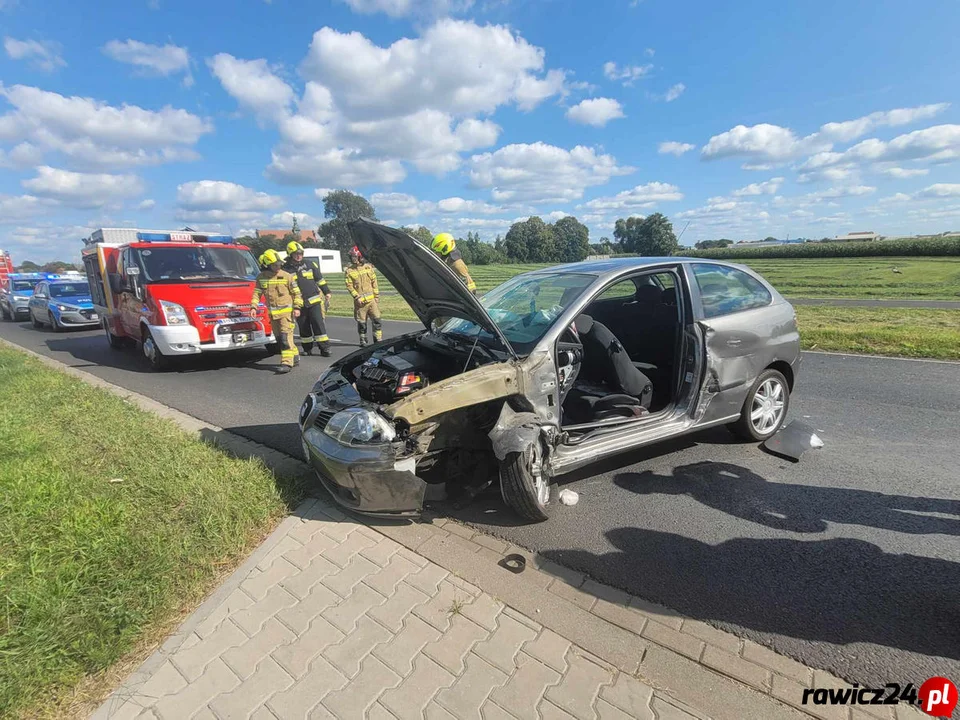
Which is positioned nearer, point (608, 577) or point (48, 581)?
point (48, 581)

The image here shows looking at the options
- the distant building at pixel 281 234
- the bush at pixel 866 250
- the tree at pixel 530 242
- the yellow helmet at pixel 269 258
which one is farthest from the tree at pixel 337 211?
the yellow helmet at pixel 269 258

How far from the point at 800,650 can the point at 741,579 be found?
1.48ft

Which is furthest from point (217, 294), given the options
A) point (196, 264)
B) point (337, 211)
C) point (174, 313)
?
point (337, 211)

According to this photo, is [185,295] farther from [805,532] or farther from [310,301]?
[805,532]

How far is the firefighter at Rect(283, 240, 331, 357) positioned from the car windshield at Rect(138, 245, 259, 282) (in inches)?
36.4

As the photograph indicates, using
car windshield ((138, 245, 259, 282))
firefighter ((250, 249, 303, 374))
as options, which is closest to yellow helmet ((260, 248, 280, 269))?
firefighter ((250, 249, 303, 374))

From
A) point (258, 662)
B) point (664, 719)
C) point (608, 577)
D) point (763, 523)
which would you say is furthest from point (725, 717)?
point (258, 662)

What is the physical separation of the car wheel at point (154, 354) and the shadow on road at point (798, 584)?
7.77 metres

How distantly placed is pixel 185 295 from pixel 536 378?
22.5 ft

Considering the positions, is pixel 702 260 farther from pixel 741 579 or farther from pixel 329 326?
pixel 329 326

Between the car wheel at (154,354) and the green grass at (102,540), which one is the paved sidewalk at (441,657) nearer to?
the green grass at (102,540)

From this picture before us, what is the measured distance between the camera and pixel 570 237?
230 feet

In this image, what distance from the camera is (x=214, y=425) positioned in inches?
204

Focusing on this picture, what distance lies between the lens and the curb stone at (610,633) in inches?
71.7
